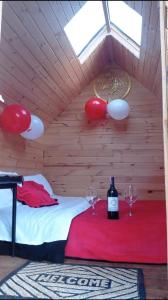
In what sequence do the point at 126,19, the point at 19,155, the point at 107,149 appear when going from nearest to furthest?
the point at 126,19 → the point at 19,155 → the point at 107,149

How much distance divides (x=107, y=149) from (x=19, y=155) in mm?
1249

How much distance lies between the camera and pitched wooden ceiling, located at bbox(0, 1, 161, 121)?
1.79 metres

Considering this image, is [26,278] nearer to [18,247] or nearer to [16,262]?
[16,262]

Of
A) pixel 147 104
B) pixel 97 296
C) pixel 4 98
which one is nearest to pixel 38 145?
pixel 4 98

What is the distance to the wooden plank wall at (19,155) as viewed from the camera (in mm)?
2822

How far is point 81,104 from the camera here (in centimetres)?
390

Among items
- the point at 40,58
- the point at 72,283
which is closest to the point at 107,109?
the point at 40,58

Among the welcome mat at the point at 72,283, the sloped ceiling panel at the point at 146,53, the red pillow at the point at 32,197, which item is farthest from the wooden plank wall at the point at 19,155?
the sloped ceiling panel at the point at 146,53

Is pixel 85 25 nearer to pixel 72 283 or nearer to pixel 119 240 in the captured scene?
pixel 119 240

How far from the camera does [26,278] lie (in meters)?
1.61

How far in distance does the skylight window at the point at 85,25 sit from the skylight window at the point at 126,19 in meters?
0.08

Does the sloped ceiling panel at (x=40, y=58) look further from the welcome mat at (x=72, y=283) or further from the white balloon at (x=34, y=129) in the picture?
the welcome mat at (x=72, y=283)

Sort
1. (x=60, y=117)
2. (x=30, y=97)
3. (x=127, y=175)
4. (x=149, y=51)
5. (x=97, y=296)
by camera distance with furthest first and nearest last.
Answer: (x=60, y=117), (x=127, y=175), (x=30, y=97), (x=149, y=51), (x=97, y=296)

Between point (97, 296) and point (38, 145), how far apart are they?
103 inches
